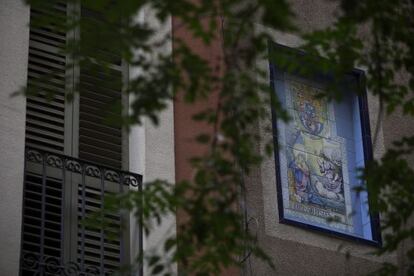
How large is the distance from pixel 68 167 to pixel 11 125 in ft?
2.57

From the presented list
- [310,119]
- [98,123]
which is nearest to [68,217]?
[98,123]

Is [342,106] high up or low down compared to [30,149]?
up

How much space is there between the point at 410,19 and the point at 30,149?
517cm

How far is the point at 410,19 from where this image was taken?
1443 centimetres

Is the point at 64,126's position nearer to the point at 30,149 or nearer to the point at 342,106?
the point at 30,149

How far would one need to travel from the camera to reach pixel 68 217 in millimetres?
18062

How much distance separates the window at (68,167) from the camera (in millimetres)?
17734

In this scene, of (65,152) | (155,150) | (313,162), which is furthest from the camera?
(313,162)

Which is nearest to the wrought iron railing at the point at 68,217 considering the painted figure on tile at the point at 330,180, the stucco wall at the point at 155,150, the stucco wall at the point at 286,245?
the stucco wall at the point at 155,150

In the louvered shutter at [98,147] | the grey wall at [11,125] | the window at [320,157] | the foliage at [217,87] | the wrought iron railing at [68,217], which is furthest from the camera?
the window at [320,157]

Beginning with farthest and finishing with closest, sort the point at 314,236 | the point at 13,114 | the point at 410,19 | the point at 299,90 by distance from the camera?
the point at 299,90
the point at 314,236
the point at 13,114
the point at 410,19

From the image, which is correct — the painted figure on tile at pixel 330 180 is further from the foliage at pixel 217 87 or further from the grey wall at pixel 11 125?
the foliage at pixel 217 87

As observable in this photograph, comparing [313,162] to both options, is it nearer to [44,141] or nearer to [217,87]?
[44,141]

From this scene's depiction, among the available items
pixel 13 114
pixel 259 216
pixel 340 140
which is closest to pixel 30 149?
pixel 13 114
